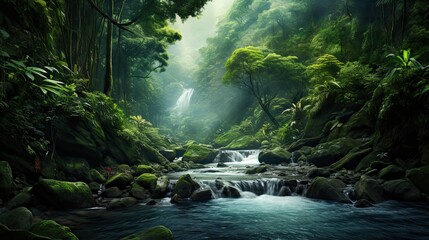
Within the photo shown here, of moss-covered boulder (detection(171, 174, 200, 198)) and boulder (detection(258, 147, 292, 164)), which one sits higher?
boulder (detection(258, 147, 292, 164))

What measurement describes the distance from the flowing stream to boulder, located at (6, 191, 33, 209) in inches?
32.0

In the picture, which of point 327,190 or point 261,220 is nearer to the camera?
point 261,220

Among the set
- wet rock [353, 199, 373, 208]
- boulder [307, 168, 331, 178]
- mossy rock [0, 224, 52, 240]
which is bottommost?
mossy rock [0, 224, 52, 240]

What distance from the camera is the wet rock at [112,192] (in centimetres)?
824

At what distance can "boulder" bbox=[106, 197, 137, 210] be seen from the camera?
7.27 m

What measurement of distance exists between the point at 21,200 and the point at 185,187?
4.41 m

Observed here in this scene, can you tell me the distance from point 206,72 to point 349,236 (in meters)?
40.2

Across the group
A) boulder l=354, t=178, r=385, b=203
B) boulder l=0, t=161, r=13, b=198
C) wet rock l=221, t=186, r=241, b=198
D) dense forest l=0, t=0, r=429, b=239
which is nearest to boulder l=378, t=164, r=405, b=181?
dense forest l=0, t=0, r=429, b=239

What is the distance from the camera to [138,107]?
31625 mm

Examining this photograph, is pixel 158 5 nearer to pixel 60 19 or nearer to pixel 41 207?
pixel 60 19

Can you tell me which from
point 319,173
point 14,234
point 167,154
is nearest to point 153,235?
point 14,234

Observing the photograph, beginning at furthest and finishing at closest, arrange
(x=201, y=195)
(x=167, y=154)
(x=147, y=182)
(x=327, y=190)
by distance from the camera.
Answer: (x=167, y=154), (x=147, y=182), (x=201, y=195), (x=327, y=190)

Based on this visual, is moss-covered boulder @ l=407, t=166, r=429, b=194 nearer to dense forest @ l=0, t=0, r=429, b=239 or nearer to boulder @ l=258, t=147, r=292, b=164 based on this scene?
dense forest @ l=0, t=0, r=429, b=239

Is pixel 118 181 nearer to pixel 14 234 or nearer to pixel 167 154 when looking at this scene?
pixel 14 234
